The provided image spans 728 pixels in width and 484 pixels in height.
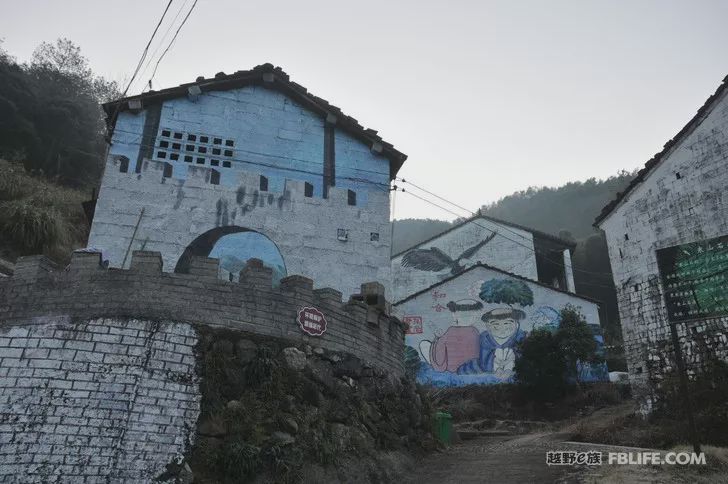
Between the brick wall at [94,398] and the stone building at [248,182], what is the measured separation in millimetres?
4910

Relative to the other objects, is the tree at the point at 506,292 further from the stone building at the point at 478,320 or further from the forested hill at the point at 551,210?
the forested hill at the point at 551,210

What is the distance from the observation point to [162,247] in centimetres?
1470

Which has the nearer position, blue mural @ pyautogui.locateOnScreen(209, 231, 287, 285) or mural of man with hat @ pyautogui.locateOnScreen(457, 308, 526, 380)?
blue mural @ pyautogui.locateOnScreen(209, 231, 287, 285)

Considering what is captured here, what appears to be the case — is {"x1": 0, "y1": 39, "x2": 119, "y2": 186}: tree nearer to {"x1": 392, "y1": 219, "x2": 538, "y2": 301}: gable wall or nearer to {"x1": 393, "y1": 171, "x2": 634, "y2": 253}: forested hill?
{"x1": 392, "y1": 219, "x2": 538, "y2": 301}: gable wall

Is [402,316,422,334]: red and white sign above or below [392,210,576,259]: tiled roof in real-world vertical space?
below

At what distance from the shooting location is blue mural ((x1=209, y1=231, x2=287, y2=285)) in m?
15.0

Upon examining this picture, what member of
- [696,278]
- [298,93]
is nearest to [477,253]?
[696,278]

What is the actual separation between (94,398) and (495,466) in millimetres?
7592

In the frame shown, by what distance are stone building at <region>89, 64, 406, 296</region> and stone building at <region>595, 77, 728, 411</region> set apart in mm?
8142

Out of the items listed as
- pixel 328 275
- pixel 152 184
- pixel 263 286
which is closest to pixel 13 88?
pixel 152 184

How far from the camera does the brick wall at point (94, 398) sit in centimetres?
842

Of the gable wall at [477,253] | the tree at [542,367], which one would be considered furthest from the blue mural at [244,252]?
the gable wall at [477,253]

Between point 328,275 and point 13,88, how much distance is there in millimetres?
19762

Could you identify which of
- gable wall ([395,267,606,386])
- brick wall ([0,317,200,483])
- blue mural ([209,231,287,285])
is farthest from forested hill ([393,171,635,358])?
brick wall ([0,317,200,483])
